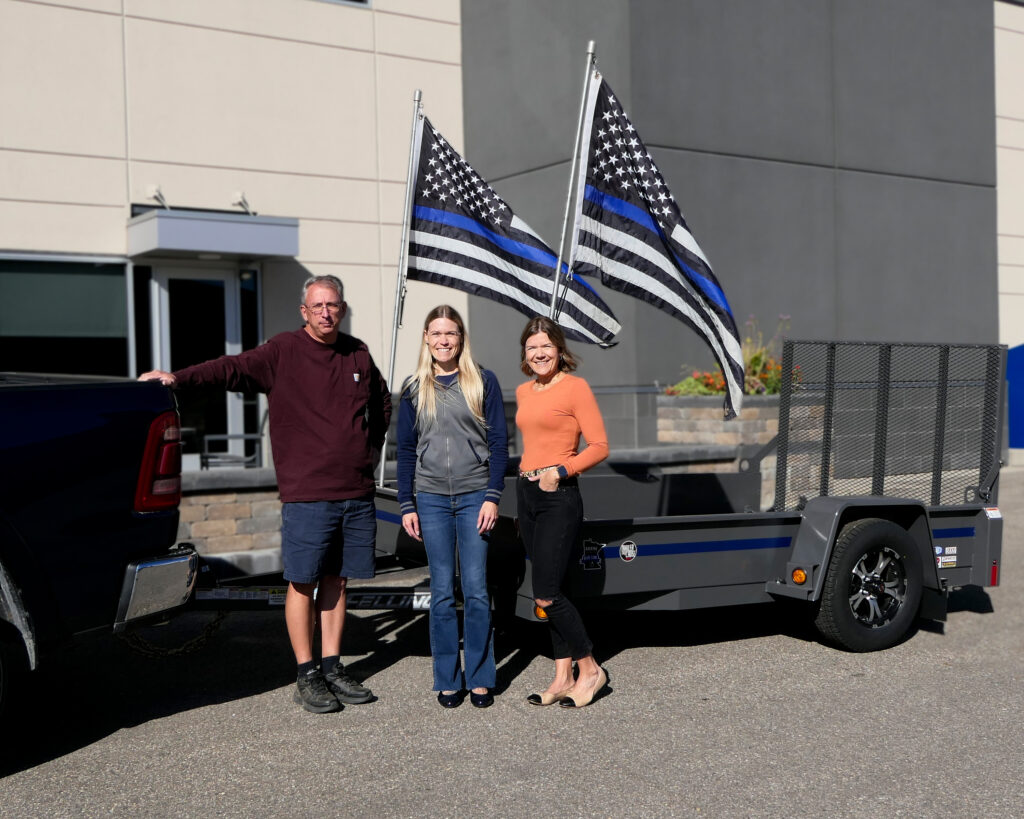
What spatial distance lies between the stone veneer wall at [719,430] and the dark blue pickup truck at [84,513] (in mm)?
7219

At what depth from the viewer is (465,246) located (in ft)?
23.5

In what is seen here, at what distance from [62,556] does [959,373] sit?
5.28 metres

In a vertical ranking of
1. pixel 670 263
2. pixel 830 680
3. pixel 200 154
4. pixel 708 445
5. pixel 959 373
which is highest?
pixel 200 154

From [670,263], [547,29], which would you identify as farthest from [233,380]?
[547,29]

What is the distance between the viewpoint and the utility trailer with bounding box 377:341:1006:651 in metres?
5.88

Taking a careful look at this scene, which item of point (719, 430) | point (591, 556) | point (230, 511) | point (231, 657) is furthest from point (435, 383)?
point (719, 430)

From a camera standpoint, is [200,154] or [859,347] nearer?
[859,347]

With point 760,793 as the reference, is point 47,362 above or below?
above

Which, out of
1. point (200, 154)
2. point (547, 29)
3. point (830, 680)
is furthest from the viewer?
point (547, 29)

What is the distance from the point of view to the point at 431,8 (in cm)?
1454

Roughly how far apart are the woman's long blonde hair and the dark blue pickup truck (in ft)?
3.85

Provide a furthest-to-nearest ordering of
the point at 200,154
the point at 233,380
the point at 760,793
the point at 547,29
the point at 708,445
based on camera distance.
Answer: the point at 547,29 < the point at 200,154 < the point at 708,445 < the point at 233,380 < the point at 760,793

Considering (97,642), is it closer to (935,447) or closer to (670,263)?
(670,263)

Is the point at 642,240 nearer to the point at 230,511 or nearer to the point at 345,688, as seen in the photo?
the point at 345,688
